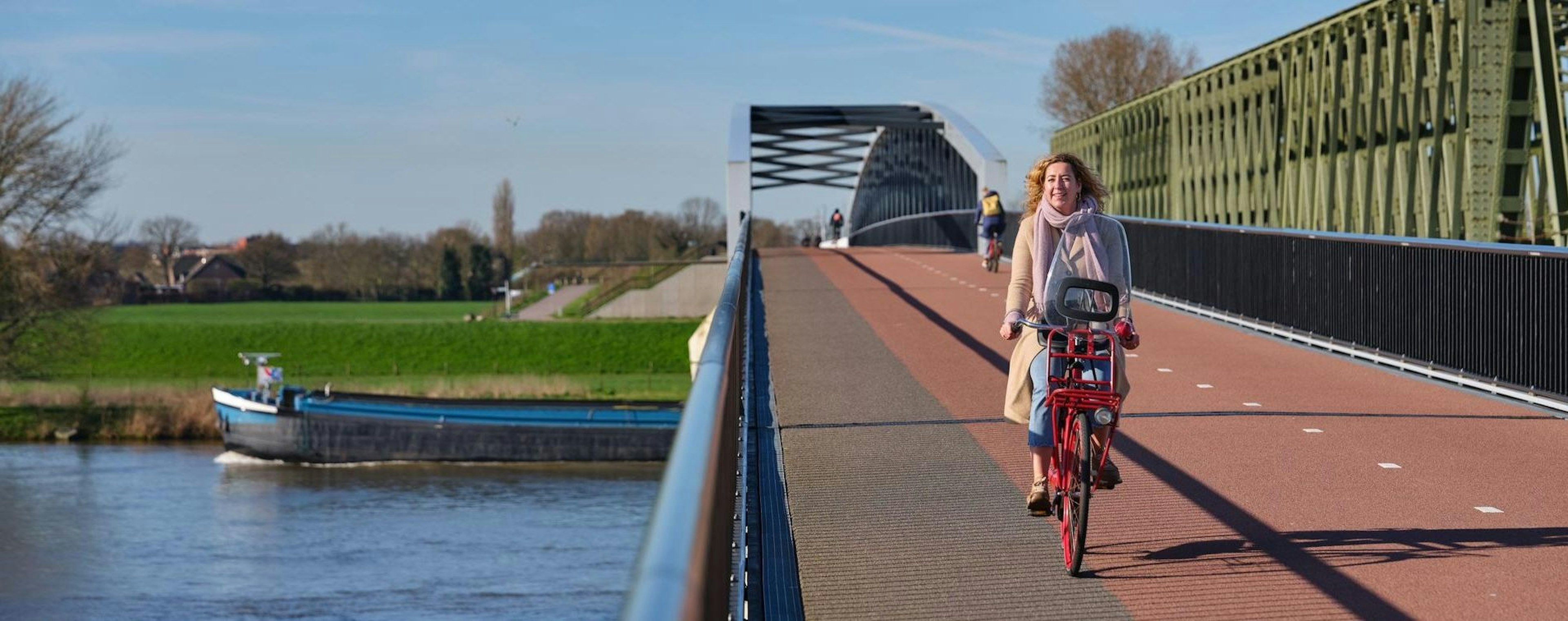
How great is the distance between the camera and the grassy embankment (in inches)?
2301

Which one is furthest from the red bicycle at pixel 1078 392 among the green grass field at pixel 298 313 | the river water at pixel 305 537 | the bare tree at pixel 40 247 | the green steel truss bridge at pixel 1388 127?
the green grass field at pixel 298 313

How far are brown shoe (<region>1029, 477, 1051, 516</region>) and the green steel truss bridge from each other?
11298 millimetres

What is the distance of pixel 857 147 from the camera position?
75000 mm

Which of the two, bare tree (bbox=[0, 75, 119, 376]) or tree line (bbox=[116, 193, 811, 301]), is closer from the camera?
bare tree (bbox=[0, 75, 119, 376])

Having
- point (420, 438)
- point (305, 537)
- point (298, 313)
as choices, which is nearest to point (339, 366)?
point (420, 438)

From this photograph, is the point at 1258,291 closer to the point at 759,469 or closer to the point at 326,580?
the point at 759,469

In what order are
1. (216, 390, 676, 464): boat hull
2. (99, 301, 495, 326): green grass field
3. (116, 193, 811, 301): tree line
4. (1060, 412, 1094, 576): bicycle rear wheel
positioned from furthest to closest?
(116, 193, 811, 301): tree line
(99, 301, 495, 326): green grass field
(216, 390, 676, 464): boat hull
(1060, 412, 1094, 576): bicycle rear wheel

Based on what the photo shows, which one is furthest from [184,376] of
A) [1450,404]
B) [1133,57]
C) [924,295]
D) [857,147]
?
[1450,404]

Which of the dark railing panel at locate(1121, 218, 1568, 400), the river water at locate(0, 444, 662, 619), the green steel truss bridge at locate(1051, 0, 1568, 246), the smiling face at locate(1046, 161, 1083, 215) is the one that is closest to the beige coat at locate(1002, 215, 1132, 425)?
the smiling face at locate(1046, 161, 1083, 215)

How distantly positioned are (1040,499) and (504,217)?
166443mm

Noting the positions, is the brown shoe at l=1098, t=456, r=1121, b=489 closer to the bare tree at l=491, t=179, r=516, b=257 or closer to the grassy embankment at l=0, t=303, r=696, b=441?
the grassy embankment at l=0, t=303, r=696, b=441

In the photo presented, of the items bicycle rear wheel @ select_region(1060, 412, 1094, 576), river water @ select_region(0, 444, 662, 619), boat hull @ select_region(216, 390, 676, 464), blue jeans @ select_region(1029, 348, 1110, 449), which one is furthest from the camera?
boat hull @ select_region(216, 390, 676, 464)

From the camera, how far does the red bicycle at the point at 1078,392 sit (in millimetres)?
5750

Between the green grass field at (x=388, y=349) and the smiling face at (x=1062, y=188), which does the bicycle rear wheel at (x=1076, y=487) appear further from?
the green grass field at (x=388, y=349)
